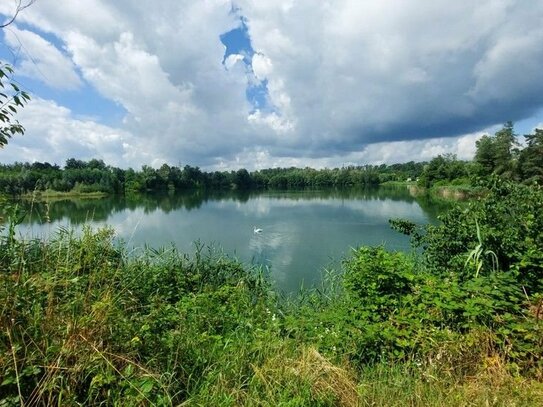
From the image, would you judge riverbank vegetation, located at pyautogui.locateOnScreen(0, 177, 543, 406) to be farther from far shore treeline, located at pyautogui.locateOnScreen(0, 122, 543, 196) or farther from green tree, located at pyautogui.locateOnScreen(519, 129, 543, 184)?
green tree, located at pyautogui.locateOnScreen(519, 129, 543, 184)

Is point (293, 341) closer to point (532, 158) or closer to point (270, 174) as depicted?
point (532, 158)

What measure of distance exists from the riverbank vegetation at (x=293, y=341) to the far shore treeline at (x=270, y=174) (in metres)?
1.33

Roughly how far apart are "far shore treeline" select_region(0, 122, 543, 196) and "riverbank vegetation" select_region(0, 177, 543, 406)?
133cm

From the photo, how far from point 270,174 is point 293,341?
116877 millimetres

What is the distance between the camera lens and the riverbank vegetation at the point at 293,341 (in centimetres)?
167

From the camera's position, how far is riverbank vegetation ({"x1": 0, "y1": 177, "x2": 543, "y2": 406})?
1672mm

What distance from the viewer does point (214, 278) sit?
231 inches

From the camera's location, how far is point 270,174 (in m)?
119

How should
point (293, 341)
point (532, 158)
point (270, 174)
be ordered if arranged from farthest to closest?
1. point (270, 174)
2. point (532, 158)
3. point (293, 341)

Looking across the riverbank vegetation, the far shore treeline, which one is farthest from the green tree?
the riverbank vegetation

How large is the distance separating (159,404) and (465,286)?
2622 millimetres

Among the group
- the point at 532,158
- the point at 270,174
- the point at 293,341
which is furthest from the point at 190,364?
the point at 270,174

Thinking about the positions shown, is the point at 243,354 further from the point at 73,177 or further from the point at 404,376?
the point at 73,177

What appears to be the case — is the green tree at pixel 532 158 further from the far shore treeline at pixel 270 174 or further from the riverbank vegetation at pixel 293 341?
the riverbank vegetation at pixel 293 341
